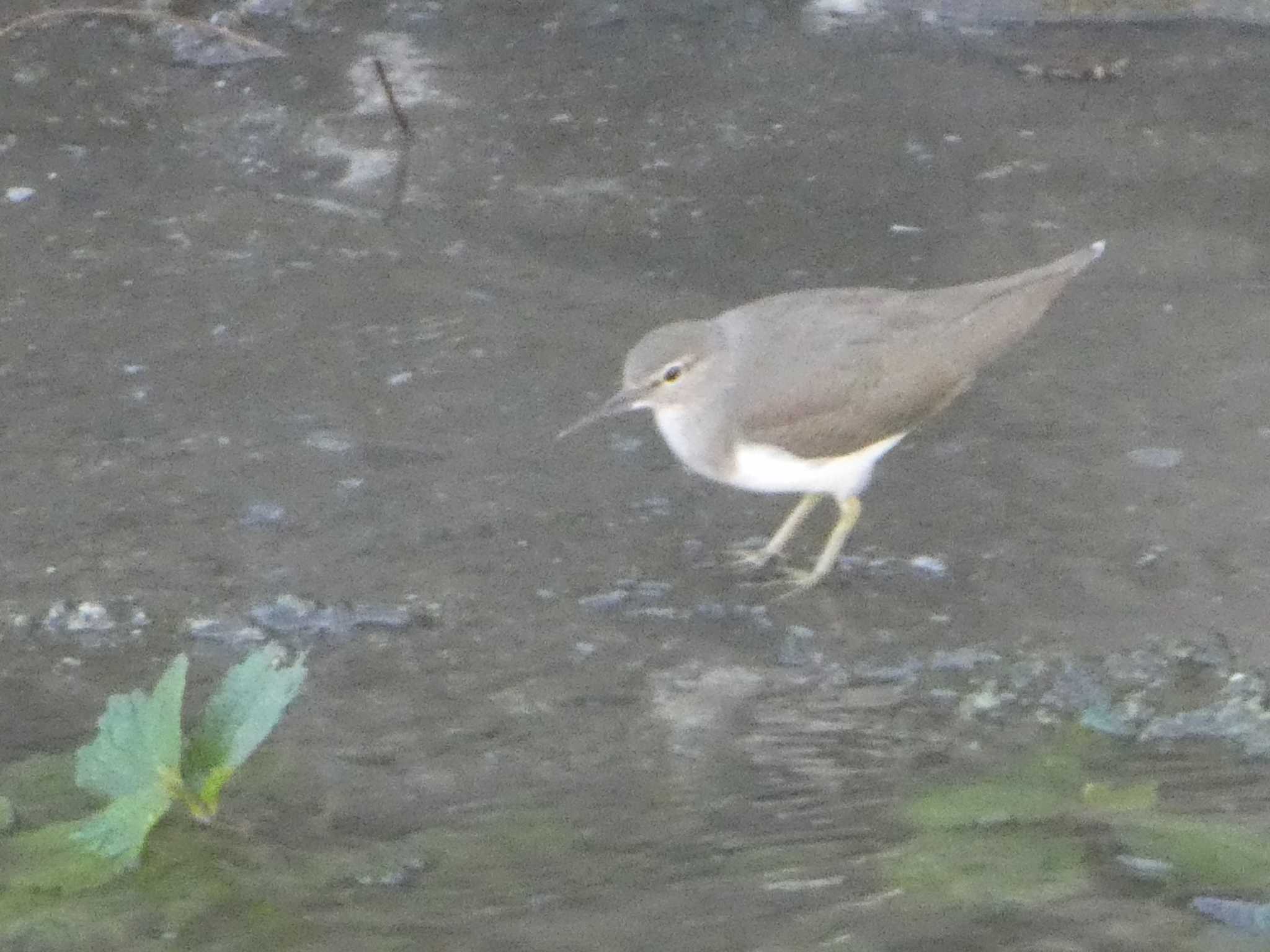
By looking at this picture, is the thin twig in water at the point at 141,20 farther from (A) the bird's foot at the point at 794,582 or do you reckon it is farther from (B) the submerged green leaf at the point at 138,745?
(B) the submerged green leaf at the point at 138,745

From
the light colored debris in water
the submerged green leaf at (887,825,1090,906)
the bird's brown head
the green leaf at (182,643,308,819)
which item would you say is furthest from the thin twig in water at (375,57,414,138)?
the submerged green leaf at (887,825,1090,906)

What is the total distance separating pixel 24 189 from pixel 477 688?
300cm

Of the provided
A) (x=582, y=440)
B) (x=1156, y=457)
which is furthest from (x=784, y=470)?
(x=1156, y=457)

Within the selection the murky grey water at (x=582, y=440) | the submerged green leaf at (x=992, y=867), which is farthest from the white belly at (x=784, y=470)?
the submerged green leaf at (x=992, y=867)

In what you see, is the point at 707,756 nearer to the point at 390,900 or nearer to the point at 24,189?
the point at 390,900

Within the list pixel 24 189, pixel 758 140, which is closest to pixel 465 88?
pixel 758 140

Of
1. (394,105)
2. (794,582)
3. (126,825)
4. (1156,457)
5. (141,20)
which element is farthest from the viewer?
(141,20)

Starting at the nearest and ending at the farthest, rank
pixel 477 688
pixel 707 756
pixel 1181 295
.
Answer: pixel 707 756 → pixel 477 688 → pixel 1181 295

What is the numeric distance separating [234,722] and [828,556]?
73.2 inches

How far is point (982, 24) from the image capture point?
7.71 metres

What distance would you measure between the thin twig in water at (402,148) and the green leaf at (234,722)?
323cm

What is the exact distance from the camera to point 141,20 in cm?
770

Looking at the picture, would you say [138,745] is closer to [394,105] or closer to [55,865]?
[55,865]

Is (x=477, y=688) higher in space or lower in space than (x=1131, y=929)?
lower
